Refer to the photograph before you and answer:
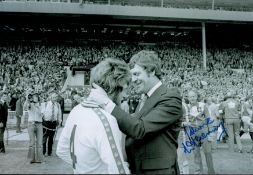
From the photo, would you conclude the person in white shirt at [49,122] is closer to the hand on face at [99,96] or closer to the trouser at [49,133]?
the trouser at [49,133]

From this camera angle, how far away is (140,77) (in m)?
2.53

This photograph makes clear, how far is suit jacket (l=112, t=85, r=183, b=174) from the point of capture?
2193 millimetres

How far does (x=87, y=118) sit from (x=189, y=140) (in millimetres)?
5000

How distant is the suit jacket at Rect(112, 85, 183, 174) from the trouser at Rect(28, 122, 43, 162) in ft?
20.0

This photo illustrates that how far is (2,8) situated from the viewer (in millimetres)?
27891

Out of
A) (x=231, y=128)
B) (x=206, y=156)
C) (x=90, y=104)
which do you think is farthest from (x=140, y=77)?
(x=231, y=128)

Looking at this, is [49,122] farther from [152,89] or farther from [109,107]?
[109,107]

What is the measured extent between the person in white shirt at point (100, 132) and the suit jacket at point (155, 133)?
151 millimetres

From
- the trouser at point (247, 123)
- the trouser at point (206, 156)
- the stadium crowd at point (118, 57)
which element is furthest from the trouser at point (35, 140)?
the stadium crowd at point (118, 57)

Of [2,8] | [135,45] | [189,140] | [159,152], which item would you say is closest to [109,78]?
[159,152]

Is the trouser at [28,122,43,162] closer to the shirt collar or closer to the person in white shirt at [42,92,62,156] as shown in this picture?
the person in white shirt at [42,92,62,156]

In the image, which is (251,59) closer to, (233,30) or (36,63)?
(233,30)

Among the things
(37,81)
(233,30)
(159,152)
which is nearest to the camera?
(159,152)

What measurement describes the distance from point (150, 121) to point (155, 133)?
0.36 ft
